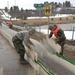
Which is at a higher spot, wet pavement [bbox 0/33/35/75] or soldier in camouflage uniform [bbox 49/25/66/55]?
soldier in camouflage uniform [bbox 49/25/66/55]

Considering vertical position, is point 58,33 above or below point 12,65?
above

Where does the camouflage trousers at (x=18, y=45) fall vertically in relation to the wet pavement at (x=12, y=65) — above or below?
above

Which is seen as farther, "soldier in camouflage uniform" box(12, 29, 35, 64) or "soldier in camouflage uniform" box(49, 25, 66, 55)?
"soldier in camouflage uniform" box(49, 25, 66, 55)

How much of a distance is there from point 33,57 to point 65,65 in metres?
1.38

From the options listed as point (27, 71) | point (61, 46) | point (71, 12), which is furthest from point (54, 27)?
point (71, 12)

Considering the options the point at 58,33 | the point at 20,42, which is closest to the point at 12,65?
the point at 20,42

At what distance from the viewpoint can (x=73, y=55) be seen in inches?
500

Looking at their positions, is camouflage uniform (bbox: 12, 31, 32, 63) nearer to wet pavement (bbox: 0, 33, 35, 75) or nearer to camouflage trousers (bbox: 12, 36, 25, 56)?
camouflage trousers (bbox: 12, 36, 25, 56)

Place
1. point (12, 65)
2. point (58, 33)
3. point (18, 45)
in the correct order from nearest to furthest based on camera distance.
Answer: point (18, 45), point (12, 65), point (58, 33)

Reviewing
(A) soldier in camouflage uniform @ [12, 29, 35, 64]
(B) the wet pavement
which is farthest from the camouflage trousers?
(B) the wet pavement

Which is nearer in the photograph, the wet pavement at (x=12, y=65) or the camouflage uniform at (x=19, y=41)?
the wet pavement at (x=12, y=65)

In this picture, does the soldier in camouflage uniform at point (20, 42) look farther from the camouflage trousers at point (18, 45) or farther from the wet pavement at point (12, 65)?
the wet pavement at point (12, 65)

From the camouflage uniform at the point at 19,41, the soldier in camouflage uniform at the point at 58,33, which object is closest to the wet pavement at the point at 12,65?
the camouflage uniform at the point at 19,41

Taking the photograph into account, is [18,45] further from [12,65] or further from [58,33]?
[58,33]
